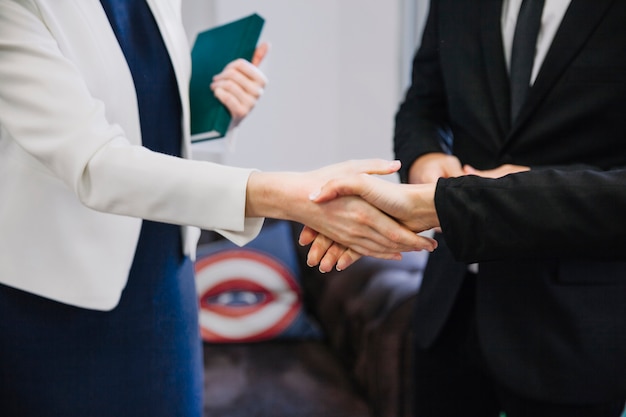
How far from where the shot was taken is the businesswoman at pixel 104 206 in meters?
0.79

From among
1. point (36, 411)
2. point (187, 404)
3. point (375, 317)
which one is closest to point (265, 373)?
point (375, 317)

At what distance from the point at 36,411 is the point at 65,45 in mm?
504

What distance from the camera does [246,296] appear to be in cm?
217

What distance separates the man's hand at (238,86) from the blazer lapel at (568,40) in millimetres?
461

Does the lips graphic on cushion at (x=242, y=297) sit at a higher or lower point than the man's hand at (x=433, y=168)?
lower

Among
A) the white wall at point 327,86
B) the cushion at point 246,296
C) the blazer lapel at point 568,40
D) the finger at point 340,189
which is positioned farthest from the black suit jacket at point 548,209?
the white wall at point 327,86

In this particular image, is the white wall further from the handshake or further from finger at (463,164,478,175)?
the handshake

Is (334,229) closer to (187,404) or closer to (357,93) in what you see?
(187,404)

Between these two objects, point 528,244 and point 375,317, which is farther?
point 375,317

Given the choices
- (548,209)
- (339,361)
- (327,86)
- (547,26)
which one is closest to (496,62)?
(547,26)

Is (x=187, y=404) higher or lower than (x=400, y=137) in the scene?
lower

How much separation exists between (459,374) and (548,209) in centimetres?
46

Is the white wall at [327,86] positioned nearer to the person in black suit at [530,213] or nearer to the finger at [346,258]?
the person in black suit at [530,213]

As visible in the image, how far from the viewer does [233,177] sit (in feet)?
2.81
